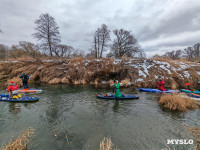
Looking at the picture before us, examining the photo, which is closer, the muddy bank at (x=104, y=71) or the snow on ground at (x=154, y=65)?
the muddy bank at (x=104, y=71)

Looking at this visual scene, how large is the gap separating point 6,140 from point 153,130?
6.63 m

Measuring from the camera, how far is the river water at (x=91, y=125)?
3891 mm

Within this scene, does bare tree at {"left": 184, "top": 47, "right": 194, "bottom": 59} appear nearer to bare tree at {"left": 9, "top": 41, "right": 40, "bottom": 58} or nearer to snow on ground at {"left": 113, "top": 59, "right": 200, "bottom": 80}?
snow on ground at {"left": 113, "top": 59, "right": 200, "bottom": 80}

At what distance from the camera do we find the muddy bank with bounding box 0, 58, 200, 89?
1465 centimetres

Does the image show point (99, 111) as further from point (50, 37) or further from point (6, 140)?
point (50, 37)

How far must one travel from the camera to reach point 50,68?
60.4ft

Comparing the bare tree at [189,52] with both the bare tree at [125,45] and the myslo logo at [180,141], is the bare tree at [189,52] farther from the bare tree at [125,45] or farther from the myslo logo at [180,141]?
the myslo logo at [180,141]

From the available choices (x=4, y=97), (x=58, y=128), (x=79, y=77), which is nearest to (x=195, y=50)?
(x=79, y=77)

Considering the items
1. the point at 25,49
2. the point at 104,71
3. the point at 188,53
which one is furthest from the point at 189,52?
the point at 25,49

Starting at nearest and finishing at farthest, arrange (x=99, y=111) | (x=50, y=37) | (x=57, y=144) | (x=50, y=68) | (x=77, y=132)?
1. (x=57, y=144)
2. (x=77, y=132)
3. (x=99, y=111)
4. (x=50, y=68)
5. (x=50, y=37)

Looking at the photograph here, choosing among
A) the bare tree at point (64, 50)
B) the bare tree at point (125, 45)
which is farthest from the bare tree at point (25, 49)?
the bare tree at point (125, 45)

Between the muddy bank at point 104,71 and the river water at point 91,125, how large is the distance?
28.6ft

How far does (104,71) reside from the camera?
16.7 metres

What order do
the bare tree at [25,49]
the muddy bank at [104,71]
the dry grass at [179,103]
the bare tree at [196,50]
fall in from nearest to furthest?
the dry grass at [179,103] < the muddy bank at [104,71] < the bare tree at [25,49] < the bare tree at [196,50]
